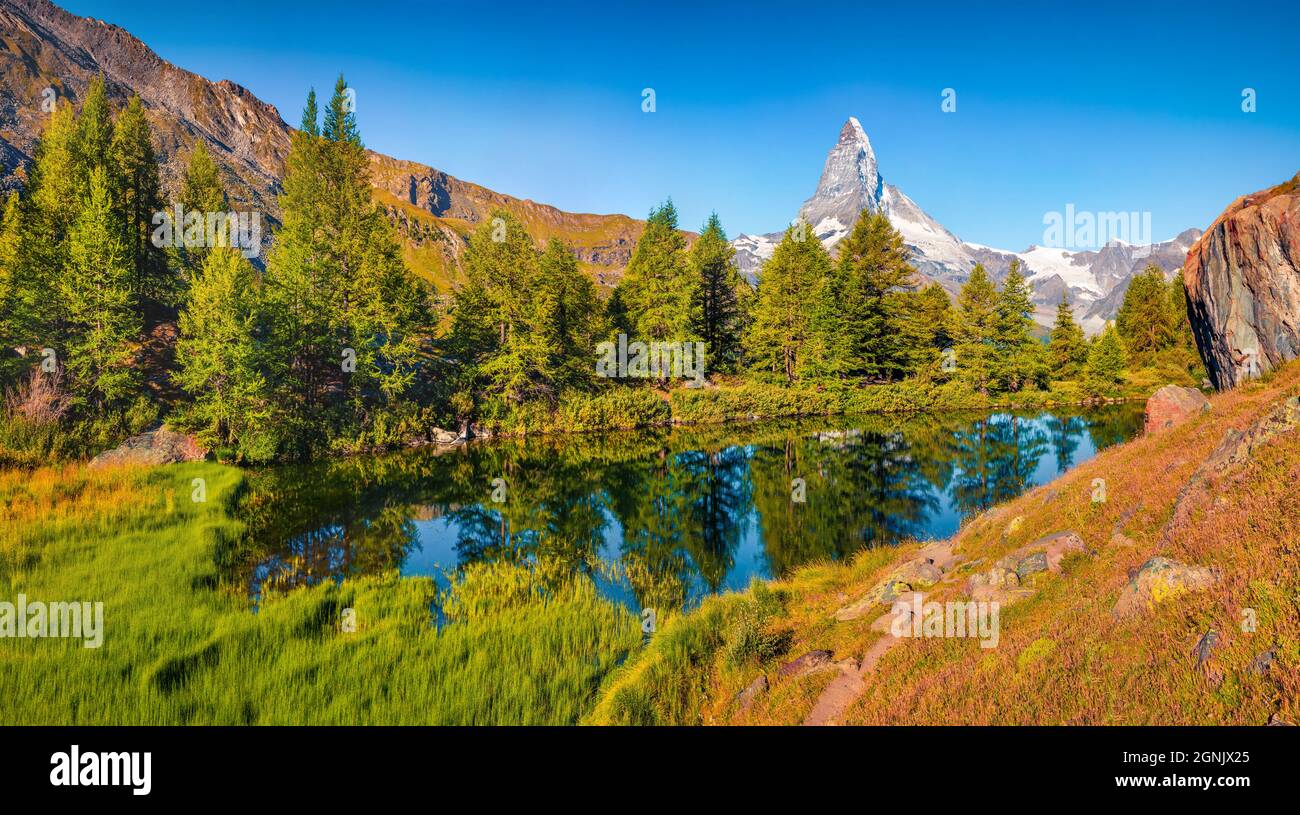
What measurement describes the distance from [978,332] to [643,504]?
57850 millimetres

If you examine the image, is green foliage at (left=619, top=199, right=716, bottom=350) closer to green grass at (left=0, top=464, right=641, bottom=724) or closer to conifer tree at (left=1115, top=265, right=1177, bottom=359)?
green grass at (left=0, top=464, right=641, bottom=724)

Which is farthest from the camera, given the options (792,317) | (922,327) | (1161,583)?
(922,327)

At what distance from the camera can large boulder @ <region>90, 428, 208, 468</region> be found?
84.0 ft

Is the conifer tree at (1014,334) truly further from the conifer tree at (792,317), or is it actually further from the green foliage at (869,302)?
the conifer tree at (792,317)

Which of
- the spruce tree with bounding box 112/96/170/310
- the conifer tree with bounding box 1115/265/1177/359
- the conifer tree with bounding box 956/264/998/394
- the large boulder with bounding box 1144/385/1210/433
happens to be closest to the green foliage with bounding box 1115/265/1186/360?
the conifer tree with bounding box 1115/265/1177/359

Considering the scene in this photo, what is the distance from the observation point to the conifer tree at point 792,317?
62.8 metres

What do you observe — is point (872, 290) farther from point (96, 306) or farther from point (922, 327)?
point (96, 306)

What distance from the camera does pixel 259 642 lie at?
37.3 ft

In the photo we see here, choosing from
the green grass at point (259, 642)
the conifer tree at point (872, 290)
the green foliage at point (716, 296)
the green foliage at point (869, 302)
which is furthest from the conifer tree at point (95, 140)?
the conifer tree at point (872, 290)

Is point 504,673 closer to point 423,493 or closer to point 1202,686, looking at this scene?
point 1202,686

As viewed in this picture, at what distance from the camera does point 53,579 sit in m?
12.8

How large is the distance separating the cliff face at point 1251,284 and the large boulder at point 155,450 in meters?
47.6

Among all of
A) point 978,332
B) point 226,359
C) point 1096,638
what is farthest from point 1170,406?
point 978,332
